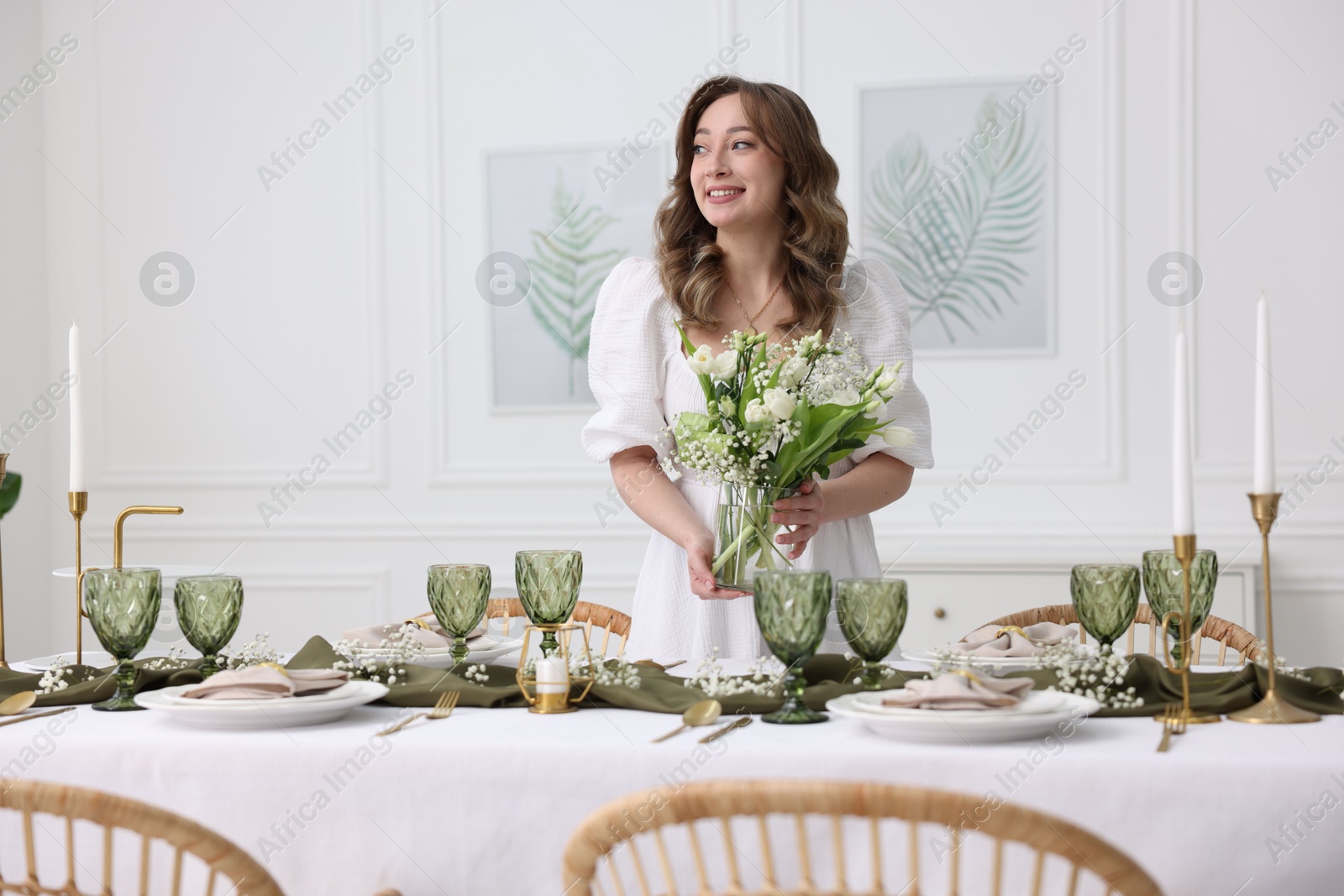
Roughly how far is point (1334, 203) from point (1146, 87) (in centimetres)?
65

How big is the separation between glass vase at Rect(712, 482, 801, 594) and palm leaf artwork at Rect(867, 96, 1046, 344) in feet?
7.39

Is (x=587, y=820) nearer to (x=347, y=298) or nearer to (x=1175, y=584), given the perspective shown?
(x=1175, y=584)

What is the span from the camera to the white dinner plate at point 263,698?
Result: 1.38 m

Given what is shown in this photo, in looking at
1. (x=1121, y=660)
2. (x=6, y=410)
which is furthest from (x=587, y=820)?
(x=6, y=410)

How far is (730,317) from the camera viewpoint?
2.12 m

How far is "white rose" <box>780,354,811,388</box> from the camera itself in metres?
1.56

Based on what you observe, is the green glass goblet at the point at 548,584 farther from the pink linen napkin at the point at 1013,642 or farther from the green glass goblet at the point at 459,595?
the pink linen napkin at the point at 1013,642

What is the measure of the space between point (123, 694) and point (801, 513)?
0.92 metres

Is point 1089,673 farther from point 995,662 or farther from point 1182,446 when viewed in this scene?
point 1182,446

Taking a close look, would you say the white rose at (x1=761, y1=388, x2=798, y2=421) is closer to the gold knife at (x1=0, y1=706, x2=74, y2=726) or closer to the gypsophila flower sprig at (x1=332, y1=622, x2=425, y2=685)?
the gypsophila flower sprig at (x1=332, y1=622, x2=425, y2=685)

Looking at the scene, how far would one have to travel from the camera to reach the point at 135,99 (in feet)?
14.0

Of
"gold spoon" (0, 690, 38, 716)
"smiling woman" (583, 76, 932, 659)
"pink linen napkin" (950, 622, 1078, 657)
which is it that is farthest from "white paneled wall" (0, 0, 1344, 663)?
"gold spoon" (0, 690, 38, 716)

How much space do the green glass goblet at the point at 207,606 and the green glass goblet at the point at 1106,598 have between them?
1093mm

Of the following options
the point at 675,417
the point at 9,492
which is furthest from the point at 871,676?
the point at 9,492
